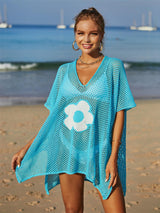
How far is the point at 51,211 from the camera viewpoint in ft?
12.7

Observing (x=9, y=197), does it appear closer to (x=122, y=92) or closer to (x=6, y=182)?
(x=6, y=182)

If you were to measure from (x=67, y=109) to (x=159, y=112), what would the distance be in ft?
21.7

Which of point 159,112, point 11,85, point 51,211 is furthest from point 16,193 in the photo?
point 11,85

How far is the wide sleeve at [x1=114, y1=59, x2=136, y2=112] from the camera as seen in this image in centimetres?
222

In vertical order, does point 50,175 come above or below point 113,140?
below

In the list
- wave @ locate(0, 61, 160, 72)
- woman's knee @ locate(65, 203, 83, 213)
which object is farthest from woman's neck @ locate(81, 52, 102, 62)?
wave @ locate(0, 61, 160, 72)

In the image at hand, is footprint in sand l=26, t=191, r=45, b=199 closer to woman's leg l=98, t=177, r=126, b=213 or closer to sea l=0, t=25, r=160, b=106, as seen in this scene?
woman's leg l=98, t=177, r=126, b=213

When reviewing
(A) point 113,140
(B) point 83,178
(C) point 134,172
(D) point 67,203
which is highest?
(A) point 113,140

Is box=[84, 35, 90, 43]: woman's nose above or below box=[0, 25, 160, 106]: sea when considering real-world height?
above

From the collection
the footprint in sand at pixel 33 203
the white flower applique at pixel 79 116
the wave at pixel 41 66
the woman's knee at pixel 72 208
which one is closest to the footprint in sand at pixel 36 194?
the footprint in sand at pixel 33 203

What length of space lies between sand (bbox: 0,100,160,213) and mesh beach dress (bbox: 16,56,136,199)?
1675mm

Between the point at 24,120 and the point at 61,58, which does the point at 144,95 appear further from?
the point at 61,58

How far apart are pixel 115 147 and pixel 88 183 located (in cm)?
248

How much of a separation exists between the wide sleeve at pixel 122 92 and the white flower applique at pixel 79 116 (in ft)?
0.62
